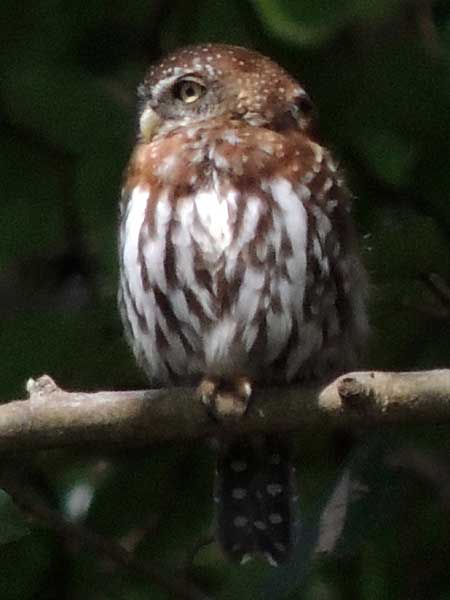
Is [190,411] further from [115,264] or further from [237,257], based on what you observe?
[115,264]

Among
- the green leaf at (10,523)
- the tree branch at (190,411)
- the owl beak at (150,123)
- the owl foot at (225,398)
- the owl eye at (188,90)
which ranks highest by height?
the owl eye at (188,90)

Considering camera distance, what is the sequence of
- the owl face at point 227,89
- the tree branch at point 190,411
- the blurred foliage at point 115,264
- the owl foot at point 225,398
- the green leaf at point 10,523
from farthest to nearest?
the owl face at point 227,89 < the blurred foliage at point 115,264 < the green leaf at point 10,523 < the owl foot at point 225,398 < the tree branch at point 190,411

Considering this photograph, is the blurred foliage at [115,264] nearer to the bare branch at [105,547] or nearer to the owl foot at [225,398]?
the bare branch at [105,547]

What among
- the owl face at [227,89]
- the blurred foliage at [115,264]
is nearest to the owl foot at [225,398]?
the blurred foliage at [115,264]

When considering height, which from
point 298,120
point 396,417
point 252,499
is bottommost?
point 252,499

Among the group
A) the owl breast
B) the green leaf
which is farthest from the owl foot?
the green leaf

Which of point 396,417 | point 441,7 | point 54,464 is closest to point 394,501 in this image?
point 396,417

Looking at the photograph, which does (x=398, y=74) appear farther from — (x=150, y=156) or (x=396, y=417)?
(x=396, y=417)

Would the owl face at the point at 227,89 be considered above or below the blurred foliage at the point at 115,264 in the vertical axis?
above

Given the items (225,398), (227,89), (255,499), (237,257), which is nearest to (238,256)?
(237,257)
